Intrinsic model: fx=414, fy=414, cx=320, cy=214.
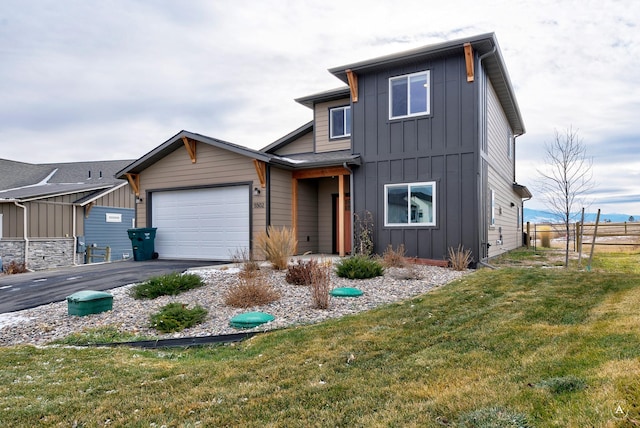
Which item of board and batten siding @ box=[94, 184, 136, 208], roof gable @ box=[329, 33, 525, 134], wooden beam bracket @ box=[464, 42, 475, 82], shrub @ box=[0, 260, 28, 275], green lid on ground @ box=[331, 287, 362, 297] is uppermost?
roof gable @ box=[329, 33, 525, 134]

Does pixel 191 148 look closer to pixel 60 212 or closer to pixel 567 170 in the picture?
pixel 60 212

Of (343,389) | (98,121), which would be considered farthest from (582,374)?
(98,121)

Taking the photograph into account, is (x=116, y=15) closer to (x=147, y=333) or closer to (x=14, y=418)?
(x=147, y=333)

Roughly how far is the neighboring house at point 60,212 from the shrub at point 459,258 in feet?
51.1

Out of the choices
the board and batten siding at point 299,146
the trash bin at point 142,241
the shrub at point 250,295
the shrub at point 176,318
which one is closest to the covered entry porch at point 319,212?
the board and batten siding at point 299,146

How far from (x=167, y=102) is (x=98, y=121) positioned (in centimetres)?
627

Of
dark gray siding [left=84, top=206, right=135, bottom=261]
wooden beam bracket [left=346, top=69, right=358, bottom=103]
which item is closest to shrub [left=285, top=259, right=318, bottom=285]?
wooden beam bracket [left=346, top=69, right=358, bottom=103]

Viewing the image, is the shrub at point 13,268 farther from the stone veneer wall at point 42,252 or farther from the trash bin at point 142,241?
the trash bin at point 142,241

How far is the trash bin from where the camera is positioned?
13094mm

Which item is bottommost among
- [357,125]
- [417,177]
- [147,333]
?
[147,333]

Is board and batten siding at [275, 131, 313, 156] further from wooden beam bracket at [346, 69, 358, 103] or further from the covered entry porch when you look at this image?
wooden beam bracket at [346, 69, 358, 103]

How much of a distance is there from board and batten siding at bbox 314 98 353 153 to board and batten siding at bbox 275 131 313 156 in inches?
28.9

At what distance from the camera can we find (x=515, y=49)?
1200 centimetres

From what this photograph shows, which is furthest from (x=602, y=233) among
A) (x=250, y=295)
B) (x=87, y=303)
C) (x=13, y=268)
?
(x=13, y=268)
